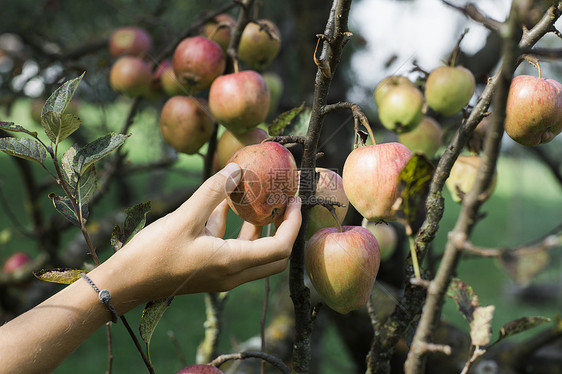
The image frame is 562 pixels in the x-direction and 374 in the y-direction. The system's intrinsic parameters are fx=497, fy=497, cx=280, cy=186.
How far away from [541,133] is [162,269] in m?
0.50

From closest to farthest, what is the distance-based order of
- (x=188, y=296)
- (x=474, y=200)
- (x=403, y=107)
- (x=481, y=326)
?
(x=474, y=200)
(x=481, y=326)
(x=403, y=107)
(x=188, y=296)

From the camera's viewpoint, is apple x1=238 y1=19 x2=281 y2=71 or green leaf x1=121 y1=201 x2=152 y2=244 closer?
green leaf x1=121 y1=201 x2=152 y2=244

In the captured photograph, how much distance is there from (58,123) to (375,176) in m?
0.34

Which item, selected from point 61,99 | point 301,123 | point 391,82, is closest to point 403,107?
point 391,82

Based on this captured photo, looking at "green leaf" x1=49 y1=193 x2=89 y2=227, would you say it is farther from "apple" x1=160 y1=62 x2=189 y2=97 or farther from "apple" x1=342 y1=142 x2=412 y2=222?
"apple" x1=160 y1=62 x2=189 y2=97

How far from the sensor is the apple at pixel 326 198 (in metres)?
0.64

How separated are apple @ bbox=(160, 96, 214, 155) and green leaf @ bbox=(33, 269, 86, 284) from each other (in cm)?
38

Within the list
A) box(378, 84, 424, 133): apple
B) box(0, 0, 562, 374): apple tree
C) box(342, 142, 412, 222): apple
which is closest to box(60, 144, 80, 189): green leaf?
box(0, 0, 562, 374): apple tree

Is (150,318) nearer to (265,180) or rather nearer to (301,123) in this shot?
(265,180)

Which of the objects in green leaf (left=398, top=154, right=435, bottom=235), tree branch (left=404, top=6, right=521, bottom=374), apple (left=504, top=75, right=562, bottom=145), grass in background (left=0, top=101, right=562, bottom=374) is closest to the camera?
tree branch (left=404, top=6, right=521, bottom=374)

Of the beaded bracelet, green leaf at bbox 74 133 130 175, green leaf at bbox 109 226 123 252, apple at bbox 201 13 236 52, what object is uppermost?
apple at bbox 201 13 236 52

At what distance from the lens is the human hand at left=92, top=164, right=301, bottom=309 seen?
53 centimetres

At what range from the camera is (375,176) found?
0.55 metres

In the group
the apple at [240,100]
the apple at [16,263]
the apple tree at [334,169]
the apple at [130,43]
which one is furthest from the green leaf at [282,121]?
the apple at [16,263]
